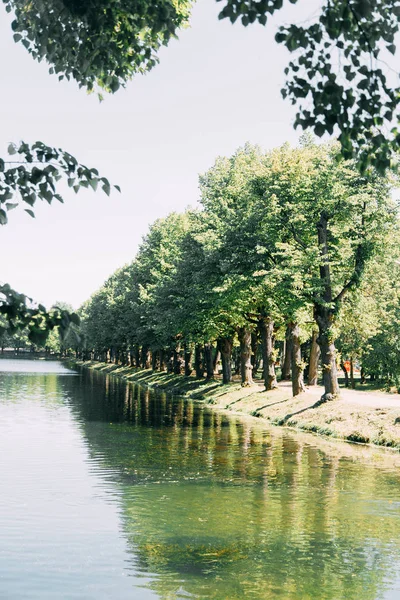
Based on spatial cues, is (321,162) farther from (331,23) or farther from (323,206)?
(331,23)

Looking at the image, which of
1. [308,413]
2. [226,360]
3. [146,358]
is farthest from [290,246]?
[146,358]

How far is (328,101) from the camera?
7.95 meters

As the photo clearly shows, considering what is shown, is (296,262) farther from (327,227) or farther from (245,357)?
(245,357)

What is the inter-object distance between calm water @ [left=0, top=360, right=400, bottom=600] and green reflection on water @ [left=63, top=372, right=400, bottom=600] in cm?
5

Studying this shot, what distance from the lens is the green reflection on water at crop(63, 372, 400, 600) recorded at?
13320mm

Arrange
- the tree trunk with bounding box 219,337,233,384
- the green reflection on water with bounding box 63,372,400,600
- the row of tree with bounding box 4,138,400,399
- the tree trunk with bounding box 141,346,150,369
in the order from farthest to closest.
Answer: the tree trunk with bounding box 141,346,150,369, the tree trunk with bounding box 219,337,233,384, the row of tree with bounding box 4,138,400,399, the green reflection on water with bounding box 63,372,400,600

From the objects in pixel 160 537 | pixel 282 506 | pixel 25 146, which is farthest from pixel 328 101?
pixel 282 506

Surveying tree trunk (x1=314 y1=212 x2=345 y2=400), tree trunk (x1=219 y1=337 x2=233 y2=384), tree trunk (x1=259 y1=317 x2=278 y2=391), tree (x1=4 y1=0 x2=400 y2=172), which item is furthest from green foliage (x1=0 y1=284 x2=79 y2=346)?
tree trunk (x1=219 y1=337 x2=233 y2=384)

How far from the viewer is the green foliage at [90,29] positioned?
873 centimetres

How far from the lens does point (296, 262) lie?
131ft

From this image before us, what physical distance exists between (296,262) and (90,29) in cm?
3146

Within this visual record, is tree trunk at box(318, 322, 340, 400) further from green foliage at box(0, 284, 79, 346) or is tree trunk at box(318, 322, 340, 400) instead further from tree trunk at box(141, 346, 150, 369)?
tree trunk at box(141, 346, 150, 369)

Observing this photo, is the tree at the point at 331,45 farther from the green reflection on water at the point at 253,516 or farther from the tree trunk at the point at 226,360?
the tree trunk at the point at 226,360

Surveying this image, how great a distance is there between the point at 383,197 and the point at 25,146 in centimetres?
3387
